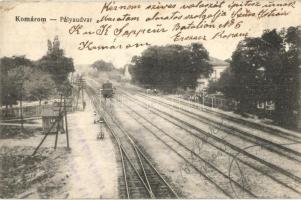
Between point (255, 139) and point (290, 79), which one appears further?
point (255, 139)

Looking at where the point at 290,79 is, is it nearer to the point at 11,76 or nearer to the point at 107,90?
the point at 107,90

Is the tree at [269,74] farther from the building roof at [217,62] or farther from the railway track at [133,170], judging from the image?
the railway track at [133,170]

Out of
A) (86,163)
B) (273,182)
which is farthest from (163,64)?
(273,182)

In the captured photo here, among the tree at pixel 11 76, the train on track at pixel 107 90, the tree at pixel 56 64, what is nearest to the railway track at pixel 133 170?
the train on track at pixel 107 90

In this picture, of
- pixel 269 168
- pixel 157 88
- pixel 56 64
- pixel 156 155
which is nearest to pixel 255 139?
pixel 269 168

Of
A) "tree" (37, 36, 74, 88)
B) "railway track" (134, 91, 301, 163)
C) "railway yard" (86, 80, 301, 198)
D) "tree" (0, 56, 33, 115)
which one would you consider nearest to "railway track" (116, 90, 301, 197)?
"railway yard" (86, 80, 301, 198)

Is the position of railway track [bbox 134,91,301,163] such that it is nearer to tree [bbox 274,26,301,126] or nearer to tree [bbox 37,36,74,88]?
tree [bbox 274,26,301,126]

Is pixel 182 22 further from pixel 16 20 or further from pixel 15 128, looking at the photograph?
pixel 15 128
